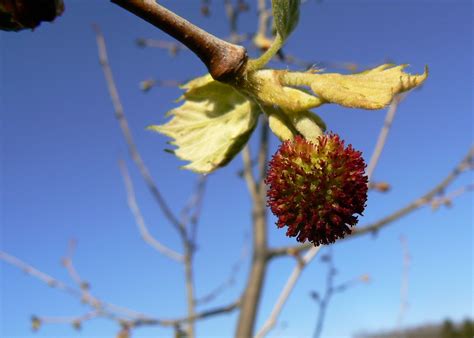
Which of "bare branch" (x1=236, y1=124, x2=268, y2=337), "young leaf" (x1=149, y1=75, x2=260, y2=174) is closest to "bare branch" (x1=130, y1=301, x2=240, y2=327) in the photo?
"bare branch" (x1=236, y1=124, x2=268, y2=337)

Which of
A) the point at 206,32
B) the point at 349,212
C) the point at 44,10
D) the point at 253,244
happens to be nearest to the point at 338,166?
the point at 349,212

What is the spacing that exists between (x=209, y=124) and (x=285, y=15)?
1.03 ft

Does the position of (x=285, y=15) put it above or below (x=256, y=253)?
below

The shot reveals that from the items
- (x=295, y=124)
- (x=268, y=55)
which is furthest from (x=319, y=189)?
(x=268, y=55)

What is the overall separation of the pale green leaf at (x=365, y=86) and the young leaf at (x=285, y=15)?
3.7 inches

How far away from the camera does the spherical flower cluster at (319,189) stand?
2.85 ft

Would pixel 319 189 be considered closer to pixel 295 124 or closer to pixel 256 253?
pixel 295 124

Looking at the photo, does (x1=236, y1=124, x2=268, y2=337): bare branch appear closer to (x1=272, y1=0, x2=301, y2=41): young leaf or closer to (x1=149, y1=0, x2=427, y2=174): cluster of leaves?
(x1=149, y1=0, x2=427, y2=174): cluster of leaves

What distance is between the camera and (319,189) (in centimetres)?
88

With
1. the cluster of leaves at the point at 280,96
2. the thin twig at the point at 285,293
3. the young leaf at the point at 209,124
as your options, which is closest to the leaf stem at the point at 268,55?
the cluster of leaves at the point at 280,96

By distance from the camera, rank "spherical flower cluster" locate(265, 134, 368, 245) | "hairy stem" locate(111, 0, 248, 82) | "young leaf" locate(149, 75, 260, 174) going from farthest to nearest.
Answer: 1. "young leaf" locate(149, 75, 260, 174)
2. "spherical flower cluster" locate(265, 134, 368, 245)
3. "hairy stem" locate(111, 0, 248, 82)

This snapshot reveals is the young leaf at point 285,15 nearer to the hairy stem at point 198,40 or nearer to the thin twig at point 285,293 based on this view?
the hairy stem at point 198,40

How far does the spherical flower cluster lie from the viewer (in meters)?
0.87

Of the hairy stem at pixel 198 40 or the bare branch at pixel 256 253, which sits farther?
the bare branch at pixel 256 253
